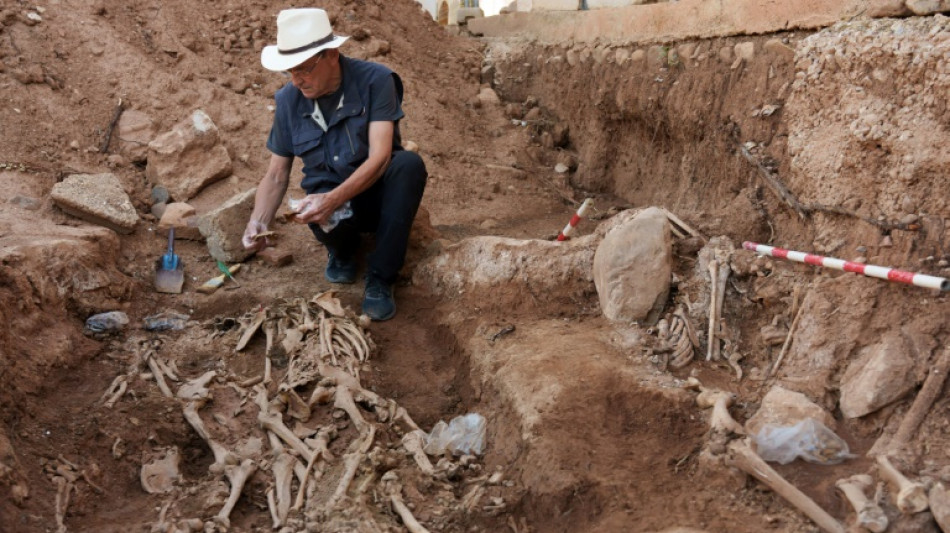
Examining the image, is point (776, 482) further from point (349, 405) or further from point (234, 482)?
point (234, 482)

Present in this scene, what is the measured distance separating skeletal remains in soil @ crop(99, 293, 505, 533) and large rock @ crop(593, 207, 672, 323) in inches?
44.9

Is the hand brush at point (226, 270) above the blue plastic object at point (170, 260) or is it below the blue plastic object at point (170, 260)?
below

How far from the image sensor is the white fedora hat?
4.03 m

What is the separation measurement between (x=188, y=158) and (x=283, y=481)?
3.09 meters

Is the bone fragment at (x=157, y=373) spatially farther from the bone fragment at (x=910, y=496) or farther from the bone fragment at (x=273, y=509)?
the bone fragment at (x=910, y=496)

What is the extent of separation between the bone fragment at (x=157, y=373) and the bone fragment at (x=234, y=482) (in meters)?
0.68

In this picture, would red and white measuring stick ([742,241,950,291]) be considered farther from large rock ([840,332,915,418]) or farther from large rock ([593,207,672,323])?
large rock ([593,207,672,323])

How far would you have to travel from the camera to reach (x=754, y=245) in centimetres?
391

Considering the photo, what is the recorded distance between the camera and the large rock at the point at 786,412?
3055mm

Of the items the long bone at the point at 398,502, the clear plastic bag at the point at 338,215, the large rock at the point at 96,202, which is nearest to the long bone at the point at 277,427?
the long bone at the point at 398,502

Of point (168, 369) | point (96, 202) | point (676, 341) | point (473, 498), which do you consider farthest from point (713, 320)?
point (96, 202)

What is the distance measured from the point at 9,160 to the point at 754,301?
4.44 meters

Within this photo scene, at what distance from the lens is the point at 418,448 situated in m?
3.40

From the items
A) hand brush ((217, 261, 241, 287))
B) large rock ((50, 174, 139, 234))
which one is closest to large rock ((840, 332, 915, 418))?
hand brush ((217, 261, 241, 287))
